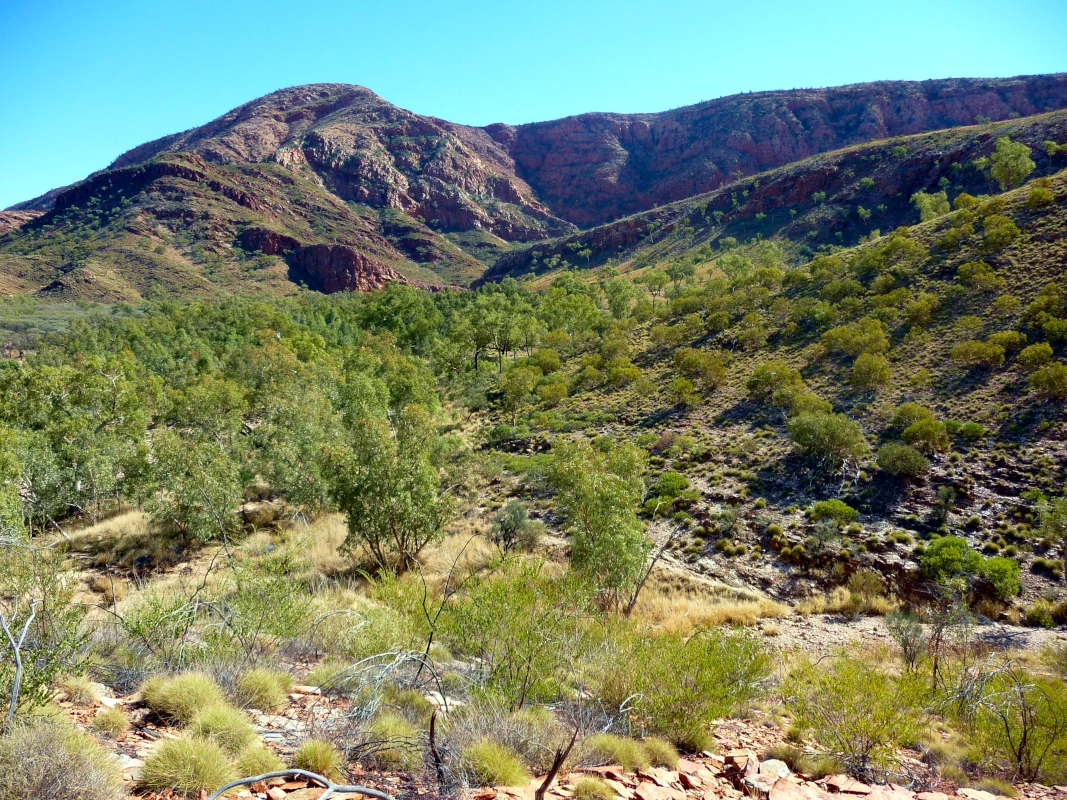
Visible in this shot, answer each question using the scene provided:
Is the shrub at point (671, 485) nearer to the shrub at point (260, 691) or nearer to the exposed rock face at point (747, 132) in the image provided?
the shrub at point (260, 691)

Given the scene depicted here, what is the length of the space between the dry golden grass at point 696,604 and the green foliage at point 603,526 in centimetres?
190

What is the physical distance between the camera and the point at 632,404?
112 ft

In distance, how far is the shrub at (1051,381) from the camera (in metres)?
22.1

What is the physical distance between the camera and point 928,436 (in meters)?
21.8

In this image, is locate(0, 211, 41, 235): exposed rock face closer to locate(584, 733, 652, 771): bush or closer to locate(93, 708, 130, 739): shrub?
locate(93, 708, 130, 739): shrub

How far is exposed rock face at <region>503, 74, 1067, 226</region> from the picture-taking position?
133875 mm

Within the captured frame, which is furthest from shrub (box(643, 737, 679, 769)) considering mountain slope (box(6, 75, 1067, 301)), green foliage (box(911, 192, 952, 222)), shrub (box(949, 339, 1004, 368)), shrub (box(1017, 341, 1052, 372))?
mountain slope (box(6, 75, 1067, 301))

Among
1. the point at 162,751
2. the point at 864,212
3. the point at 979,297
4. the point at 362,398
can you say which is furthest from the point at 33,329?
the point at 864,212

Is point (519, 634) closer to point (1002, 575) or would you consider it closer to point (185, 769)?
point (185, 769)

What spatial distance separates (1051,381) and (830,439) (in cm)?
965

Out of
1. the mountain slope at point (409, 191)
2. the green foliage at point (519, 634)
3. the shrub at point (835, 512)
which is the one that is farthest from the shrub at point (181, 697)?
the mountain slope at point (409, 191)

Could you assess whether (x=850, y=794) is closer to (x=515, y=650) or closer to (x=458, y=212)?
(x=515, y=650)

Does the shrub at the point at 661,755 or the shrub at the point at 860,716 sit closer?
the shrub at the point at 661,755

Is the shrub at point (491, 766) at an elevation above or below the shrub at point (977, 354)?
below
